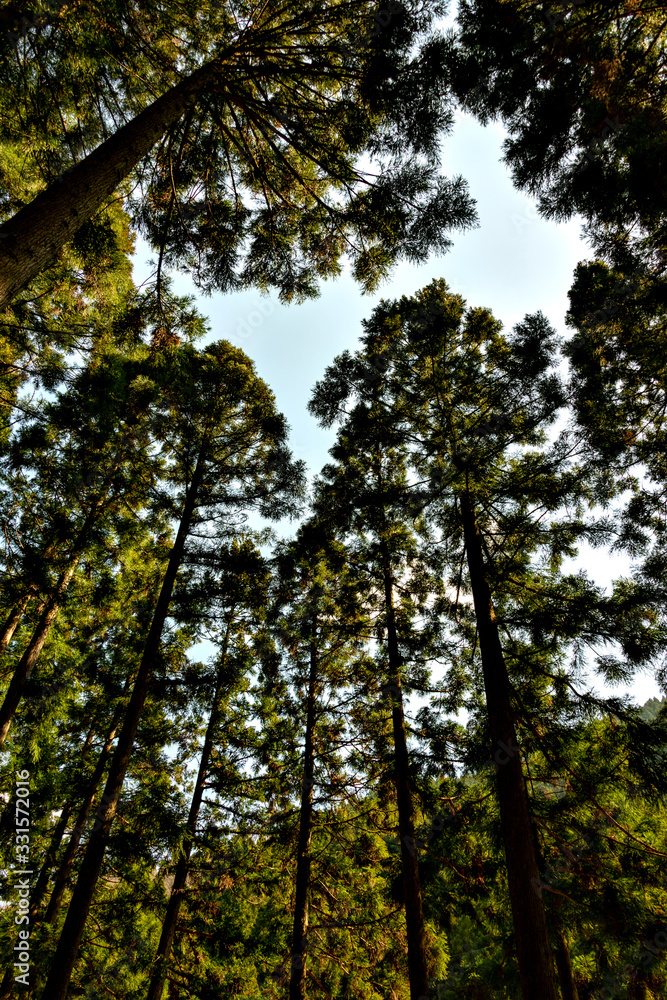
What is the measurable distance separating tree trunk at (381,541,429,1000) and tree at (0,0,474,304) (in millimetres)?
6059

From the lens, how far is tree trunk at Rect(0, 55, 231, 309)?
3033 mm

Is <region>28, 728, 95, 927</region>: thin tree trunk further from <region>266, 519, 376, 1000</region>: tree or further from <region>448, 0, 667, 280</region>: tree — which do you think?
<region>448, 0, 667, 280</region>: tree

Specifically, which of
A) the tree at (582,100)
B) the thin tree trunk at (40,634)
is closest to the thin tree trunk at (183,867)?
the thin tree trunk at (40,634)

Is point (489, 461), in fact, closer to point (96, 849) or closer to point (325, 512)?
point (325, 512)

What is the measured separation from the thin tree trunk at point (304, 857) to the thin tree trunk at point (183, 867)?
5.95 ft

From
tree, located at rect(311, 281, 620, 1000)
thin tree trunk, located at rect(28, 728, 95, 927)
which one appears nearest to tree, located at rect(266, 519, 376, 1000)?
tree, located at rect(311, 281, 620, 1000)

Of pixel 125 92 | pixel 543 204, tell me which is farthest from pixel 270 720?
pixel 125 92

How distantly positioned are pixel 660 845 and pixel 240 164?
1454 centimetres

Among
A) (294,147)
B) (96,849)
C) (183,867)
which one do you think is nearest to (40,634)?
(96,849)

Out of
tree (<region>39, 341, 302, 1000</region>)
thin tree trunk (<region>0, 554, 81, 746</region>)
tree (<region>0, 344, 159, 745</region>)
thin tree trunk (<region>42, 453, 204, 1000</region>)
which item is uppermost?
tree (<region>39, 341, 302, 1000</region>)

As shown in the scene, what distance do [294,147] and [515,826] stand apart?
862 centimetres

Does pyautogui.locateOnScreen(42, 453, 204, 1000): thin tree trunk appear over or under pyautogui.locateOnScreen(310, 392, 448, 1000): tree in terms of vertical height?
under

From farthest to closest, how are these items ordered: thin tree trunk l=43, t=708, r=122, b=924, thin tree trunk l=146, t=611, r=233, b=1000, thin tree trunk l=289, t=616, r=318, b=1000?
thin tree trunk l=43, t=708, r=122, b=924 → thin tree trunk l=146, t=611, r=233, b=1000 → thin tree trunk l=289, t=616, r=318, b=1000

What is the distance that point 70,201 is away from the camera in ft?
11.5
